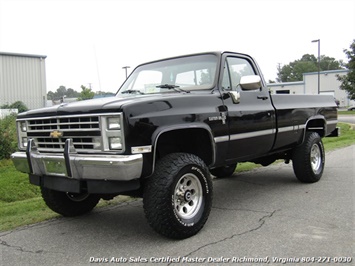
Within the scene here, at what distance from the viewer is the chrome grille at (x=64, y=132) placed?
11.6 feet

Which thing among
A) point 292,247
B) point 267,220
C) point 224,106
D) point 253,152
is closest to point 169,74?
point 224,106

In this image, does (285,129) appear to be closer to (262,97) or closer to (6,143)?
(262,97)

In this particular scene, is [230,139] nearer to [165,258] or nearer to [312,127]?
[165,258]

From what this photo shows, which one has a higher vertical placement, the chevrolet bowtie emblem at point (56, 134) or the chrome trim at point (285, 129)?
the chevrolet bowtie emblem at point (56, 134)

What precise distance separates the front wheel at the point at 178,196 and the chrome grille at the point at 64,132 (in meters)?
0.70

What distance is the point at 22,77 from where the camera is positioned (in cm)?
2958

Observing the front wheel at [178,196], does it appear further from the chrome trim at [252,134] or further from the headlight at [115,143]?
the chrome trim at [252,134]

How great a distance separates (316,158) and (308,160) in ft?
2.02

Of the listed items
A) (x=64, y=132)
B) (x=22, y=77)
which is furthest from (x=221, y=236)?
(x=22, y=77)

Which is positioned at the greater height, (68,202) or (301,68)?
(301,68)

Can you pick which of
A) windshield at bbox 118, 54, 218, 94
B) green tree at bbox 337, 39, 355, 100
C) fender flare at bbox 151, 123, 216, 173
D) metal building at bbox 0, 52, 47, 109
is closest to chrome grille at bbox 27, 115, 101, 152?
fender flare at bbox 151, 123, 216, 173

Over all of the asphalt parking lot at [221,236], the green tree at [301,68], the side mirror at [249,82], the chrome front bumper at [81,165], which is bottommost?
the asphalt parking lot at [221,236]

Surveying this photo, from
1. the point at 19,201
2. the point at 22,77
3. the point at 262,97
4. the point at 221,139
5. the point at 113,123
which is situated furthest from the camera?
the point at 22,77

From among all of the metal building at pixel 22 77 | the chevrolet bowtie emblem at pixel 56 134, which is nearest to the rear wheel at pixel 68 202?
the chevrolet bowtie emblem at pixel 56 134
